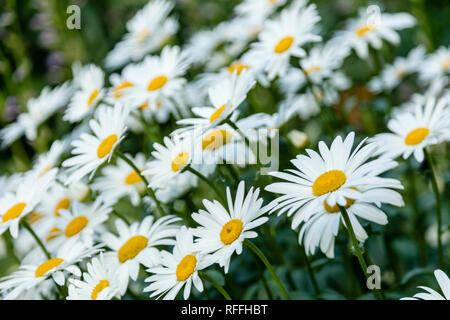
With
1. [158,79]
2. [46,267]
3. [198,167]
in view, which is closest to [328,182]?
[198,167]

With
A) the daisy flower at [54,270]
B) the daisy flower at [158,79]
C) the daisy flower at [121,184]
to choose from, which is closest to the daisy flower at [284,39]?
the daisy flower at [158,79]

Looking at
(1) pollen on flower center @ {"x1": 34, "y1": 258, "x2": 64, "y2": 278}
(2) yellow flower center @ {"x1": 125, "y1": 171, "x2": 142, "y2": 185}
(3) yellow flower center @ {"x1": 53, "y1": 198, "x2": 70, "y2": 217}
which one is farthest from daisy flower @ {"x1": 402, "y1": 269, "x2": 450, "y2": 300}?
(3) yellow flower center @ {"x1": 53, "y1": 198, "x2": 70, "y2": 217}

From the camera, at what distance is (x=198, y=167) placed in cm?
133

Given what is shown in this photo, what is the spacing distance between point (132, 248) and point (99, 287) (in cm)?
13

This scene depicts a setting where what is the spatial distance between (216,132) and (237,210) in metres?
0.35

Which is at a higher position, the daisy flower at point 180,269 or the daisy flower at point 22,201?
the daisy flower at point 22,201

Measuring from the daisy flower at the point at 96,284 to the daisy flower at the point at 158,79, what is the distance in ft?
1.68

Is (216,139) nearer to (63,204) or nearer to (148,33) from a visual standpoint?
(63,204)

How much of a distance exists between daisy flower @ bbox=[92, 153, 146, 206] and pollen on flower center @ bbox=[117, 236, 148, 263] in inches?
9.5

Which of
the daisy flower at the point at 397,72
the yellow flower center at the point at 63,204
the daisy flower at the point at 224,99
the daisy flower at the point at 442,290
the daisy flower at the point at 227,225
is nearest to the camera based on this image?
the daisy flower at the point at 442,290

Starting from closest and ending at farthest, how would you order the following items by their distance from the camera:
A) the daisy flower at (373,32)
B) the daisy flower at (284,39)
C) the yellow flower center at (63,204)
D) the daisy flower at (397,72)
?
1. the daisy flower at (284,39)
2. the yellow flower center at (63,204)
3. the daisy flower at (373,32)
4. the daisy flower at (397,72)

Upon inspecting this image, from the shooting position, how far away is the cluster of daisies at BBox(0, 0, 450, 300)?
102 cm

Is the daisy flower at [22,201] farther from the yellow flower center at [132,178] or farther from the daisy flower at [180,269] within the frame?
the daisy flower at [180,269]

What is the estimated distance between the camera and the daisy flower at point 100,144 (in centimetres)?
123
